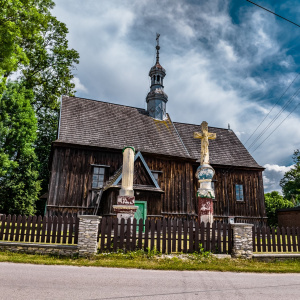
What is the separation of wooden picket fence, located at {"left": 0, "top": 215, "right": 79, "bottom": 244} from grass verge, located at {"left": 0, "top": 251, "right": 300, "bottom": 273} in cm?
84

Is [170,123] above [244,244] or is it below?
above

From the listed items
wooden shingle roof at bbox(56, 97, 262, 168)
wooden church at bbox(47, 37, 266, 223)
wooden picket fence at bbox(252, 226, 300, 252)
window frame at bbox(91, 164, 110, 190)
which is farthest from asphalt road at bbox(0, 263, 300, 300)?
wooden shingle roof at bbox(56, 97, 262, 168)

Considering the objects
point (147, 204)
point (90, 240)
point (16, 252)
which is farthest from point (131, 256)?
point (147, 204)

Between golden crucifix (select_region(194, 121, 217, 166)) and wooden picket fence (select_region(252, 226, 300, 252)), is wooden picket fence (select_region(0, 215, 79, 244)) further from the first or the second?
wooden picket fence (select_region(252, 226, 300, 252))

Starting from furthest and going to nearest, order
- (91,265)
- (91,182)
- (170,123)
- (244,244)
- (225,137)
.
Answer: (225,137) → (170,123) → (91,182) → (244,244) → (91,265)

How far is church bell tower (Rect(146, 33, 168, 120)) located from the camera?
23.1 metres

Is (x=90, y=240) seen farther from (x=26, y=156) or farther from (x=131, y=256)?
(x=26, y=156)

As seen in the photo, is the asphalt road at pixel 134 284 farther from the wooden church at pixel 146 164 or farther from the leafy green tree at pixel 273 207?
the leafy green tree at pixel 273 207

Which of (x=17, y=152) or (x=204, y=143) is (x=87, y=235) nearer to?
(x=204, y=143)

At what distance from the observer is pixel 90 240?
9.09 metres

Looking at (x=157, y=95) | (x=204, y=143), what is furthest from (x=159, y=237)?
(x=157, y=95)

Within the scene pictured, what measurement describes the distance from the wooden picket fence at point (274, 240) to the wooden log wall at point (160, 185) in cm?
653

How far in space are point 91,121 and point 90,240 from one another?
11.8 metres

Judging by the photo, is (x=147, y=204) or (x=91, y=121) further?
(x=91, y=121)
